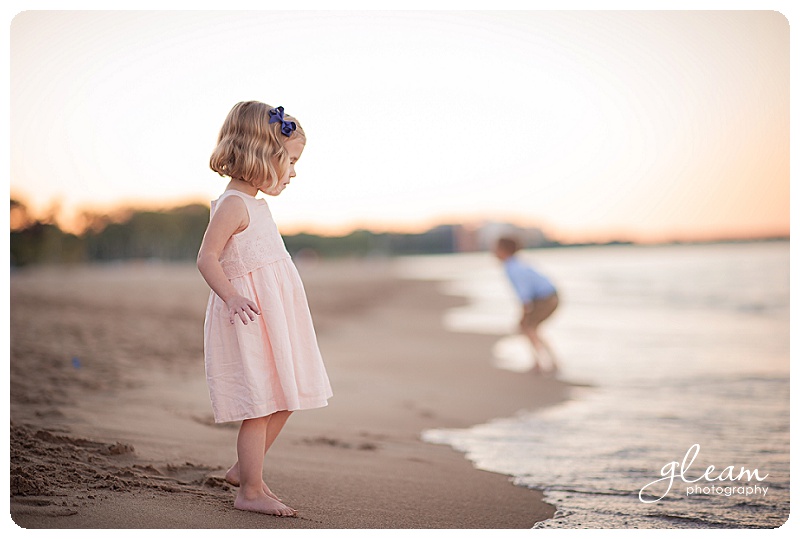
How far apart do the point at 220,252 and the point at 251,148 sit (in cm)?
37

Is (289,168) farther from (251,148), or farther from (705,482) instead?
(705,482)

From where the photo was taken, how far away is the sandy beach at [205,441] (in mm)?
2504

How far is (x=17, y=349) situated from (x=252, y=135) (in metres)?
3.41

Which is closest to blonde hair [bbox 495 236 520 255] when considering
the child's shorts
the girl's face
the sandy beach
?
the child's shorts

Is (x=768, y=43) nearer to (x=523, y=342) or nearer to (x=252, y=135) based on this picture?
(x=252, y=135)

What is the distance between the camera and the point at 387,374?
5.86m

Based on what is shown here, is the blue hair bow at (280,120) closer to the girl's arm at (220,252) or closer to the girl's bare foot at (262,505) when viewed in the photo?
the girl's arm at (220,252)

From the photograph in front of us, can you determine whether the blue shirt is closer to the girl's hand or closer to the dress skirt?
the dress skirt

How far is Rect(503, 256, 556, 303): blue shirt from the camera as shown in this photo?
284 inches

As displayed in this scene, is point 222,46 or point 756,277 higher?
point 222,46

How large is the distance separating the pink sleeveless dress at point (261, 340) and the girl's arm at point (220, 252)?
0.12 ft

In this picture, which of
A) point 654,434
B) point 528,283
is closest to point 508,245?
point 528,283

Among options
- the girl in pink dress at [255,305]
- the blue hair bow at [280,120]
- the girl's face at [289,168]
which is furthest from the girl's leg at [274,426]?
the blue hair bow at [280,120]
